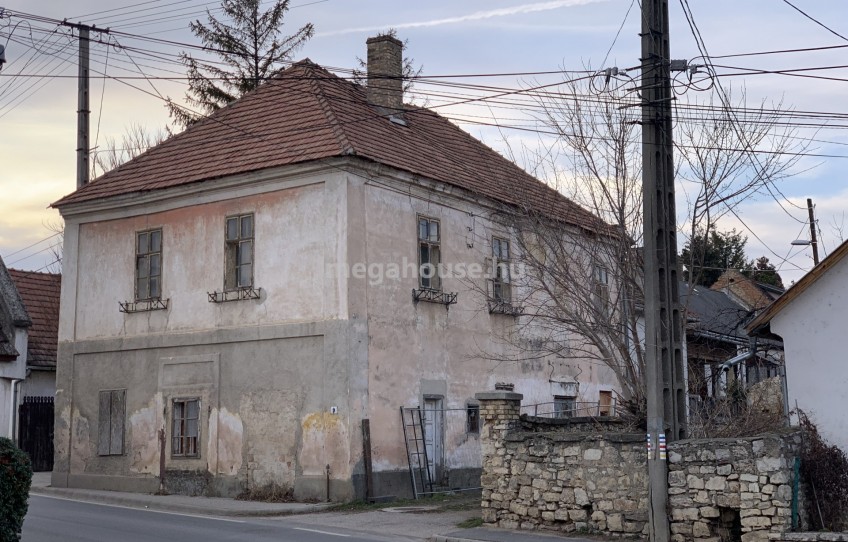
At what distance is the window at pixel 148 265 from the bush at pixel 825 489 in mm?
14716

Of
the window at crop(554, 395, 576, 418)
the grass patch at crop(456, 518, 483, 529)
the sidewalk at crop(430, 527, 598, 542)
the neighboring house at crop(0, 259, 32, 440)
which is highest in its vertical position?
the neighboring house at crop(0, 259, 32, 440)

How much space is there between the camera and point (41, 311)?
32.2 metres

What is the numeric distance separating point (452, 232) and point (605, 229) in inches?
219

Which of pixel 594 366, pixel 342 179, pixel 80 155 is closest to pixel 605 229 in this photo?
pixel 342 179

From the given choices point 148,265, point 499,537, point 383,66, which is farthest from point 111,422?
point 499,537

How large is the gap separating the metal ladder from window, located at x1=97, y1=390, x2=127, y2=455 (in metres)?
6.90

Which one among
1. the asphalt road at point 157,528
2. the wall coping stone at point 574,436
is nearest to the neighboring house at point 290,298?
the asphalt road at point 157,528

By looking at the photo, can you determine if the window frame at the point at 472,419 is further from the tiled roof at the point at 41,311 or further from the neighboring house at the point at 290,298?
the tiled roof at the point at 41,311

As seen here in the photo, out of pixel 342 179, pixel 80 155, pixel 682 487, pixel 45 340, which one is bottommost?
pixel 682 487

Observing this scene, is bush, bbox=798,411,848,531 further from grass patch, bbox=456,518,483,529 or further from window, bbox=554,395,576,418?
window, bbox=554,395,576,418

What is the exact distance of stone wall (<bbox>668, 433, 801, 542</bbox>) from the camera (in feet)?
46.2

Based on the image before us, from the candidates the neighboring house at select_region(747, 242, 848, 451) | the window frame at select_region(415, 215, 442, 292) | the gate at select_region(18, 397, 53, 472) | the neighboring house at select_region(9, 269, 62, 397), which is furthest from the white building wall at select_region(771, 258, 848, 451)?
the neighboring house at select_region(9, 269, 62, 397)

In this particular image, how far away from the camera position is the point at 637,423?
16969mm

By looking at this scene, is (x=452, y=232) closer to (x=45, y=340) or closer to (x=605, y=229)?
(x=605, y=229)
